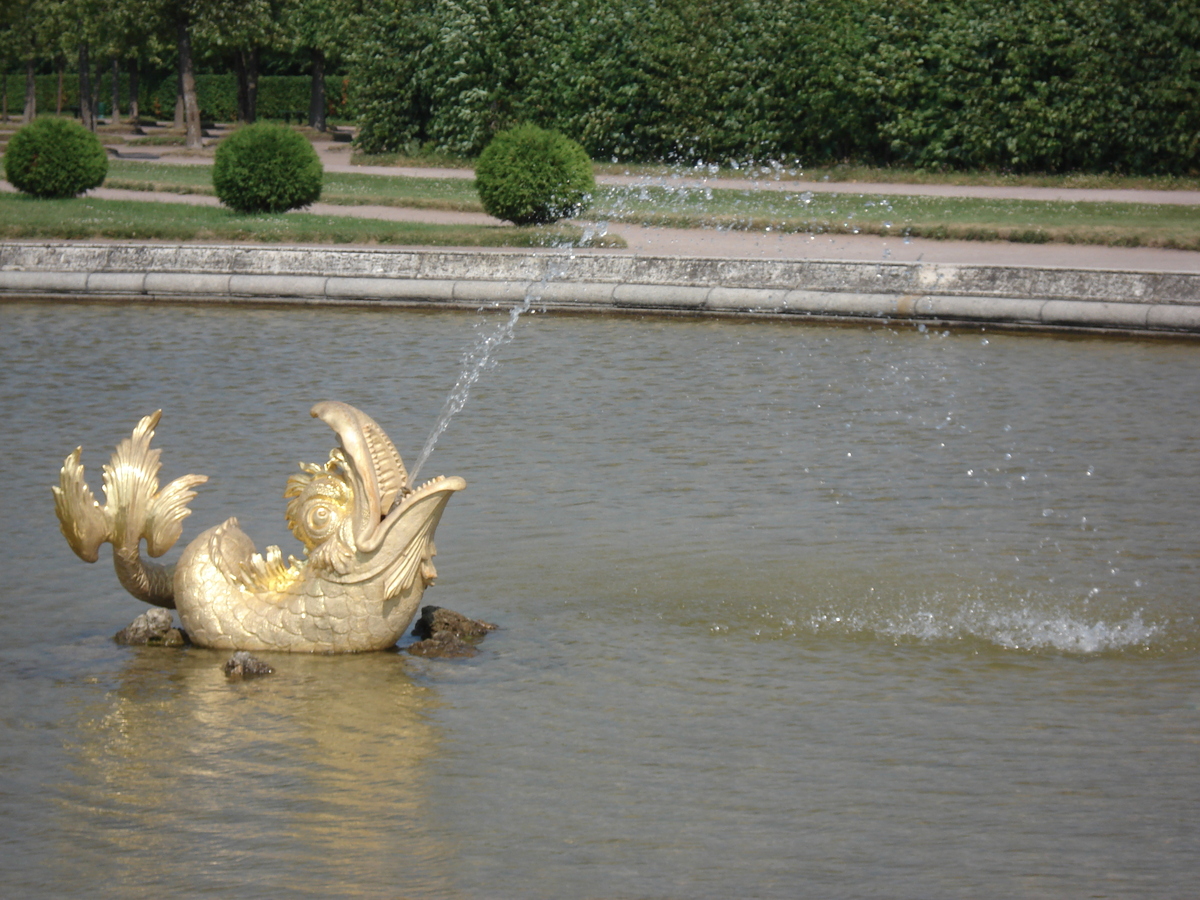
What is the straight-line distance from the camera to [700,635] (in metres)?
5.82

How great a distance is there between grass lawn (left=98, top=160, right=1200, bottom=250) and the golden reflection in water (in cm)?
1370

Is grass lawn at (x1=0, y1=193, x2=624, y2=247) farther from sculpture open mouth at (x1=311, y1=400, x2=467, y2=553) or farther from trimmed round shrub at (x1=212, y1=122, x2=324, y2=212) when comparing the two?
sculpture open mouth at (x1=311, y1=400, x2=467, y2=553)

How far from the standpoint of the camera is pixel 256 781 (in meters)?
4.50

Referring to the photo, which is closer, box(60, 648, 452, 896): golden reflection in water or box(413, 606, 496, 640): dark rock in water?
box(60, 648, 452, 896): golden reflection in water

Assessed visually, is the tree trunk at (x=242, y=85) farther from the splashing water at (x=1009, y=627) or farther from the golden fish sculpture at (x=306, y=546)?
the splashing water at (x=1009, y=627)

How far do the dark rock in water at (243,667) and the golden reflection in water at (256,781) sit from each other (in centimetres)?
3

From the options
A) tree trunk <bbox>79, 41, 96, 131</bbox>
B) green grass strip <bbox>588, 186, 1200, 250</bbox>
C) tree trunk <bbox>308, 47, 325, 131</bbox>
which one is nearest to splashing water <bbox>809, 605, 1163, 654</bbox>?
green grass strip <bbox>588, 186, 1200, 250</bbox>

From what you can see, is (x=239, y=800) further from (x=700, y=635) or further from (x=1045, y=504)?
(x=1045, y=504)

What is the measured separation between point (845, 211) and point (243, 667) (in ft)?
53.8

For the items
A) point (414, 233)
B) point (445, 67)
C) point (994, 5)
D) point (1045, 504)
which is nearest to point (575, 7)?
point (445, 67)

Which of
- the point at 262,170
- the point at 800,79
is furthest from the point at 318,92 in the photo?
the point at 262,170

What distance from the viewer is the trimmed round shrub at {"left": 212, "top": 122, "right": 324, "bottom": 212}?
2019cm

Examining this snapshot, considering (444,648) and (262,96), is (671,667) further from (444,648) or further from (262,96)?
(262,96)

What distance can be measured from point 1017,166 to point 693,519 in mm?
20305
